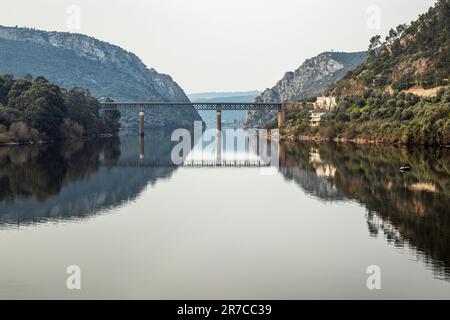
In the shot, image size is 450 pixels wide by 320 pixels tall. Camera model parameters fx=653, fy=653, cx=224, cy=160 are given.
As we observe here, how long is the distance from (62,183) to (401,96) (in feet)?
290

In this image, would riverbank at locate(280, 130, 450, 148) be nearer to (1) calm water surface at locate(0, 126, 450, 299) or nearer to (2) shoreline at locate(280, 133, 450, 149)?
(2) shoreline at locate(280, 133, 450, 149)

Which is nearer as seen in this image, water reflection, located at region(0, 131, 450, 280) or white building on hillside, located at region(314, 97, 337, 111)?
water reflection, located at region(0, 131, 450, 280)

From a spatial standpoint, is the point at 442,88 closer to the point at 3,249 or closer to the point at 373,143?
the point at 373,143

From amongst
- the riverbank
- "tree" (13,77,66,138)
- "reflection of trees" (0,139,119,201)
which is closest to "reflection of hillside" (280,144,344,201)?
the riverbank

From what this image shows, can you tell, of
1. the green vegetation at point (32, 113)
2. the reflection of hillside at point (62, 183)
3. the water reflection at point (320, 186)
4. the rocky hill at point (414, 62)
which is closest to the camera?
the water reflection at point (320, 186)

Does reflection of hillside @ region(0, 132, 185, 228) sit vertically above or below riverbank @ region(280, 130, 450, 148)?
below

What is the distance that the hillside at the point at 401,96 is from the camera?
108269 millimetres

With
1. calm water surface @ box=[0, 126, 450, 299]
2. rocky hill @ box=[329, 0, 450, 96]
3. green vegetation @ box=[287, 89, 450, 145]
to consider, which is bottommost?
calm water surface @ box=[0, 126, 450, 299]

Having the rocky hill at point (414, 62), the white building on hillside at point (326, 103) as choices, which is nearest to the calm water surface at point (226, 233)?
the rocky hill at point (414, 62)

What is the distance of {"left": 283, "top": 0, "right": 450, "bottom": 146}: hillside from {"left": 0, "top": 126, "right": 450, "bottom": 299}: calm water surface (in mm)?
39201

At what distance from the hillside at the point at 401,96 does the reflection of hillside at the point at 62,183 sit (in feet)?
156

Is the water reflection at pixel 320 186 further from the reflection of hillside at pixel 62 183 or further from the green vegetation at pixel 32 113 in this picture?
the green vegetation at pixel 32 113

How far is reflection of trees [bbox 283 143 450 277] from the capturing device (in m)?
34.6

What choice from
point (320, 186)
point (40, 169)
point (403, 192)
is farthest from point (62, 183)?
point (403, 192)
